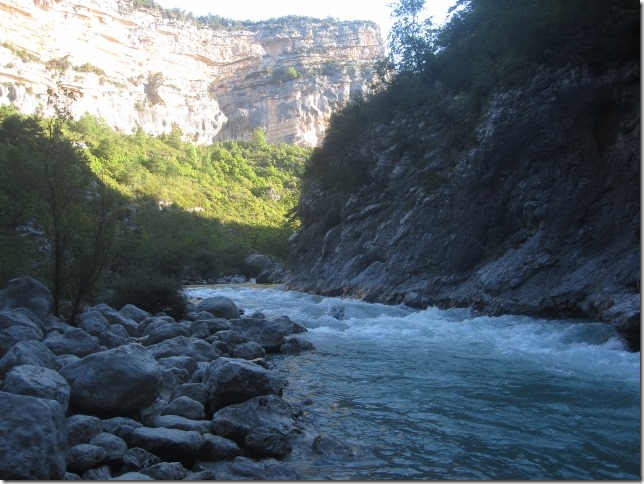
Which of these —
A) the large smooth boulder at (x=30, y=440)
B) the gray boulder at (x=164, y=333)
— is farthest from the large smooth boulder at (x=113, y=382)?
A: the gray boulder at (x=164, y=333)

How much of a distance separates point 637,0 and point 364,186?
1451cm

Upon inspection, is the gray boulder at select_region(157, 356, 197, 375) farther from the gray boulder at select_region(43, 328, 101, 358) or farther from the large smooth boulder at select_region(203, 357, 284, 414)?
the large smooth boulder at select_region(203, 357, 284, 414)

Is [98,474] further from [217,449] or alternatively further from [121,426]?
[217,449]

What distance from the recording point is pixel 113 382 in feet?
20.7

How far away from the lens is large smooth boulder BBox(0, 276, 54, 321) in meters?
10.9

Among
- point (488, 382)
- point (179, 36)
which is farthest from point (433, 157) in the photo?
point (179, 36)

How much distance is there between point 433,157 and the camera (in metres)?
23.4

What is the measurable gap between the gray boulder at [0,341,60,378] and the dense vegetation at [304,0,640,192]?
16169 mm

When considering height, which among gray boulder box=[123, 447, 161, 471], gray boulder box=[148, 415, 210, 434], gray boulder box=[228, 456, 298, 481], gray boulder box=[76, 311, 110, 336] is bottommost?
gray boulder box=[228, 456, 298, 481]

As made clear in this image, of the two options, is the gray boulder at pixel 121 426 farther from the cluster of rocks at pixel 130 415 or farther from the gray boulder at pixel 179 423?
the gray boulder at pixel 179 423

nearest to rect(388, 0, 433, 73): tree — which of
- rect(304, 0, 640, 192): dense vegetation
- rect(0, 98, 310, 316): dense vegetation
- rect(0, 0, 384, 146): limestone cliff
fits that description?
rect(304, 0, 640, 192): dense vegetation

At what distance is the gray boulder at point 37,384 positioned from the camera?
5.68 m

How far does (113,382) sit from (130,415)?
42cm

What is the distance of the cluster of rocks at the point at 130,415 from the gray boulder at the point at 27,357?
12 mm
